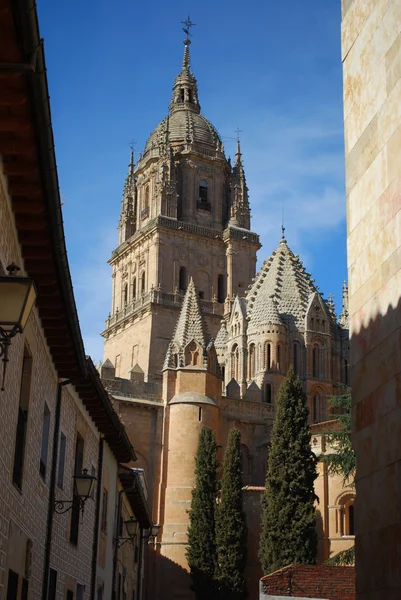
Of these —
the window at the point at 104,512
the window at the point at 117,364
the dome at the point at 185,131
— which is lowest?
the window at the point at 104,512

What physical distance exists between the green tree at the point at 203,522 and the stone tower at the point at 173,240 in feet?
58.3

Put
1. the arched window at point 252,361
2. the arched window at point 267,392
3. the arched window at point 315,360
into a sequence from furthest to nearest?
the arched window at point 315,360
the arched window at point 252,361
the arched window at point 267,392

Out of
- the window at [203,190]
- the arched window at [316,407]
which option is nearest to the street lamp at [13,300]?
the arched window at [316,407]

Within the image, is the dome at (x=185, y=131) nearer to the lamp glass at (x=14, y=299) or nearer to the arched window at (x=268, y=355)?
the arched window at (x=268, y=355)

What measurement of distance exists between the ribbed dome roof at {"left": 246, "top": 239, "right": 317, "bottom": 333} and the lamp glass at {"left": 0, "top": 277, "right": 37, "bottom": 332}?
172 feet

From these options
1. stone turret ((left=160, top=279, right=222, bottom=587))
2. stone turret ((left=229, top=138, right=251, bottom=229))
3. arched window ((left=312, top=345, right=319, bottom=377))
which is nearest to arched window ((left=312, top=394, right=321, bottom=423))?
arched window ((left=312, top=345, right=319, bottom=377))

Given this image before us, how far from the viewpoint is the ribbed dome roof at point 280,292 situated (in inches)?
2368

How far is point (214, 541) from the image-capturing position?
4394 cm

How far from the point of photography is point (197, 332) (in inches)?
2110

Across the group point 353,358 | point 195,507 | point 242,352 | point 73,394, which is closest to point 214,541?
point 195,507

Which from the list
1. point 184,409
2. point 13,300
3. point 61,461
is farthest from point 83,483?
point 184,409

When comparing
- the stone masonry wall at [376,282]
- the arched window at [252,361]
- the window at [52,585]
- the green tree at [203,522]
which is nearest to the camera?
the stone masonry wall at [376,282]

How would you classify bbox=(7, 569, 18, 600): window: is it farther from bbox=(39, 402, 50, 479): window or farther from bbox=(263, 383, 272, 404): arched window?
bbox=(263, 383, 272, 404): arched window

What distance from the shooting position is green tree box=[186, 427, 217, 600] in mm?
42969
